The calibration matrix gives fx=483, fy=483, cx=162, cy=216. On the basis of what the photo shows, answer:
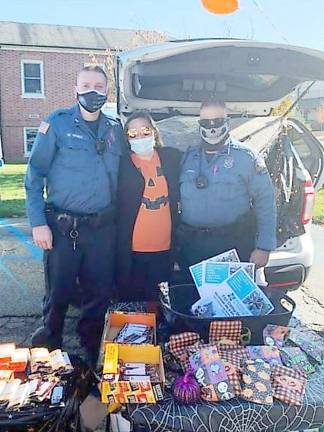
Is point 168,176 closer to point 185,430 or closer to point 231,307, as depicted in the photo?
point 231,307

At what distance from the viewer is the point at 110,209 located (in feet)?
8.75

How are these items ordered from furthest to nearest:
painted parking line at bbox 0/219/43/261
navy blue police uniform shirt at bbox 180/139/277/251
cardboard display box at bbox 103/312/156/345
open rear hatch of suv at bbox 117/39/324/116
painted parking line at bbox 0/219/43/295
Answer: painted parking line at bbox 0/219/43/261
painted parking line at bbox 0/219/43/295
open rear hatch of suv at bbox 117/39/324/116
navy blue police uniform shirt at bbox 180/139/277/251
cardboard display box at bbox 103/312/156/345

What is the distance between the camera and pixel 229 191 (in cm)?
258

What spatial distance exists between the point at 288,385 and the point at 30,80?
20140mm

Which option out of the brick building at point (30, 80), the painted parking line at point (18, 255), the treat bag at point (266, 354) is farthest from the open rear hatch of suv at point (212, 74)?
the brick building at point (30, 80)

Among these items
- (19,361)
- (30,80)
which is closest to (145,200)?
(19,361)

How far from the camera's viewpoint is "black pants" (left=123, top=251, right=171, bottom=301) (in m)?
2.80

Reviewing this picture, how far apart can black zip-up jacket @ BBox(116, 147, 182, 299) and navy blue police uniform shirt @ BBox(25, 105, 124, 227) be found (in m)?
0.08

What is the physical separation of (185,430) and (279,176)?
6.44 ft

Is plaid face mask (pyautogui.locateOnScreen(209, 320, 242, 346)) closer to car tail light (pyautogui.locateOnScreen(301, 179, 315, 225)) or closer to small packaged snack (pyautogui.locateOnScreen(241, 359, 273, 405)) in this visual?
small packaged snack (pyautogui.locateOnScreen(241, 359, 273, 405))

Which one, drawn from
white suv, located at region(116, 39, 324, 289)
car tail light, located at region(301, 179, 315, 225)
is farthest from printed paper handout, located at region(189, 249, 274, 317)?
car tail light, located at region(301, 179, 315, 225)

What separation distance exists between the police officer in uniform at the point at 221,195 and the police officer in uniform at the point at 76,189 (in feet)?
1.43

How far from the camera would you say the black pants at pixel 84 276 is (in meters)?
2.66

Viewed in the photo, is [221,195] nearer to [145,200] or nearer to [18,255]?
[145,200]
